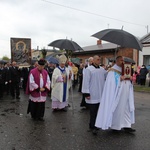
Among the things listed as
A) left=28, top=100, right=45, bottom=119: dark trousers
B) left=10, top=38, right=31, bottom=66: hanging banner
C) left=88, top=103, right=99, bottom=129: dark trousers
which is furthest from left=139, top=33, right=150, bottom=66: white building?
left=88, top=103, right=99, bottom=129: dark trousers

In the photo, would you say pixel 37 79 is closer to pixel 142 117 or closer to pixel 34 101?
pixel 34 101

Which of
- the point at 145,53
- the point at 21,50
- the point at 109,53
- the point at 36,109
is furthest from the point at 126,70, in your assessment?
the point at 109,53

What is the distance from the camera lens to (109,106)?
5.85 metres

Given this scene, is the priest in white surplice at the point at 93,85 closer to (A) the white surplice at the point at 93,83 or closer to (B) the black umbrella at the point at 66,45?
(A) the white surplice at the point at 93,83

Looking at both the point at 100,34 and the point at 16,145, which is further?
the point at 100,34

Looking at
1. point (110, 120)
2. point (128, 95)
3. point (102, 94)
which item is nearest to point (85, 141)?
point (110, 120)

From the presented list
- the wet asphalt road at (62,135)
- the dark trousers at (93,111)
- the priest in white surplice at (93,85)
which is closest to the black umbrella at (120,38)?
the priest in white surplice at (93,85)

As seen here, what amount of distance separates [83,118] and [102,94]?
6.64 ft

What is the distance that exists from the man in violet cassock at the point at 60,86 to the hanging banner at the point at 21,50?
775 cm

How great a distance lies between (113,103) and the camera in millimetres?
5855

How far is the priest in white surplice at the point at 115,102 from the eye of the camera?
19.1 feet

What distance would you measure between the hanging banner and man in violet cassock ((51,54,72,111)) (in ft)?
25.4

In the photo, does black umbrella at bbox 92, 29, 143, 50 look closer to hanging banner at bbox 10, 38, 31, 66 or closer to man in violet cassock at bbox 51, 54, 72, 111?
man in violet cassock at bbox 51, 54, 72, 111

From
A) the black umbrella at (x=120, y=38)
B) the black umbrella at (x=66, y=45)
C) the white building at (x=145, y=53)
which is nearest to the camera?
the black umbrella at (x=120, y=38)
